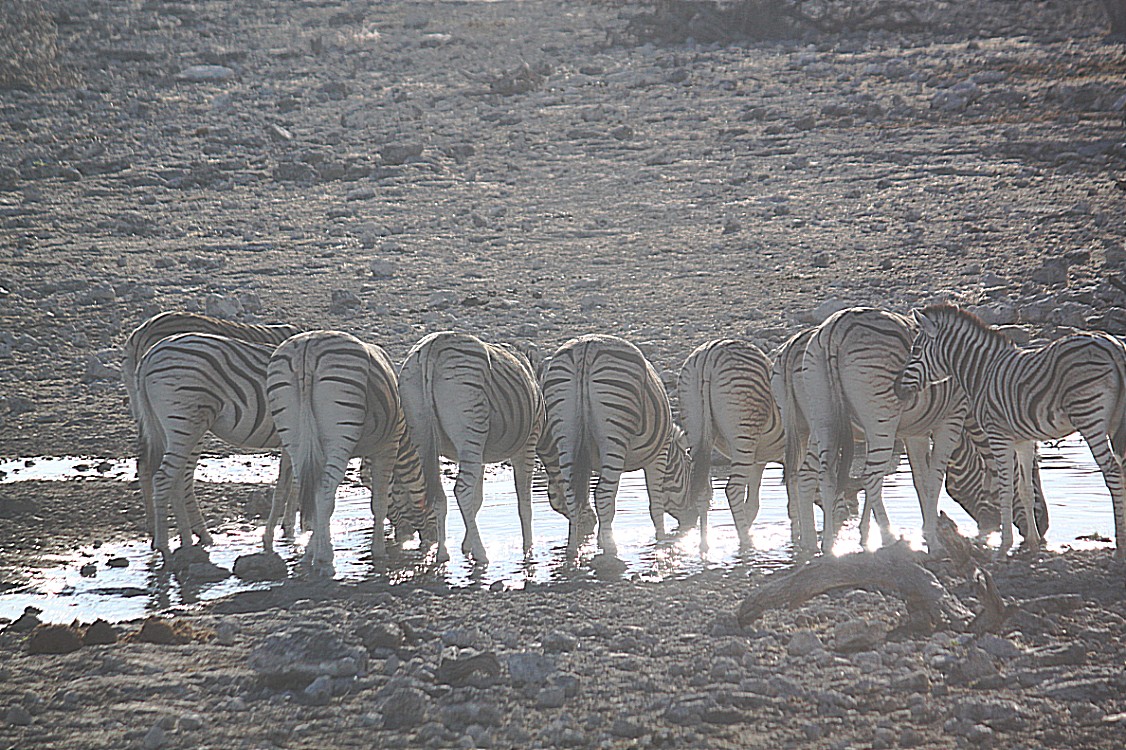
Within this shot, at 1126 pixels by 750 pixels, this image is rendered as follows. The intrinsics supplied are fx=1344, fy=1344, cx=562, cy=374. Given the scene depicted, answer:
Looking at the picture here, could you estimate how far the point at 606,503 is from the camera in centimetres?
905

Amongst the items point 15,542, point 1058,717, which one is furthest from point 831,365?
point 15,542

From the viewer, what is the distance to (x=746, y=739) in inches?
202

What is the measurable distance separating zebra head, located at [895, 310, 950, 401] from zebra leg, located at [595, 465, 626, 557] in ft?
6.38

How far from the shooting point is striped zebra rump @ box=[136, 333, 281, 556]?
8.97 metres

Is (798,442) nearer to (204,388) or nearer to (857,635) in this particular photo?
(857,635)

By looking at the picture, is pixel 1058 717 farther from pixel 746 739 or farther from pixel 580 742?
pixel 580 742

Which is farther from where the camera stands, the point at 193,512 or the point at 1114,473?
the point at 193,512

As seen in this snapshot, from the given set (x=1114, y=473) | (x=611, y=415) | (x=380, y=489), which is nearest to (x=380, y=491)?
(x=380, y=489)

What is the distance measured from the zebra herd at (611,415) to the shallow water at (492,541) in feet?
0.73

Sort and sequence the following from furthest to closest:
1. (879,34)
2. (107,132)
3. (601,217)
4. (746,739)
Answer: (879,34)
(107,132)
(601,217)
(746,739)

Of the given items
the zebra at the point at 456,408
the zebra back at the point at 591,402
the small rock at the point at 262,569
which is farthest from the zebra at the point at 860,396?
the small rock at the point at 262,569

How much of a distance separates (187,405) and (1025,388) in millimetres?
5536

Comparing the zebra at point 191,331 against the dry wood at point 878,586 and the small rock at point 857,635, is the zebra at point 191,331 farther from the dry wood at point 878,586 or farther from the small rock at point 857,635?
the small rock at point 857,635

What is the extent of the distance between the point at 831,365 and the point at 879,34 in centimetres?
2499
